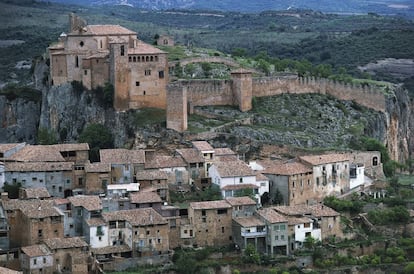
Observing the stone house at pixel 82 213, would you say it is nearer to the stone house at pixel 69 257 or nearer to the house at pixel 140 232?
the house at pixel 140 232

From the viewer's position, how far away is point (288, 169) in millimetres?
61344

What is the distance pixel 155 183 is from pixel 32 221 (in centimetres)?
715

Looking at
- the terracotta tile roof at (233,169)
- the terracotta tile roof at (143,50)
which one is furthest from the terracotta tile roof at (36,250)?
the terracotta tile roof at (143,50)

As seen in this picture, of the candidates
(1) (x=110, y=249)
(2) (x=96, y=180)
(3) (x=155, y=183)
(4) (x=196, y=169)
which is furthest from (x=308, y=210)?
(2) (x=96, y=180)

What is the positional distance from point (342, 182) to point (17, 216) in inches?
618

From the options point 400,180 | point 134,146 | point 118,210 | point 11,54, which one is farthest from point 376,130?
point 11,54

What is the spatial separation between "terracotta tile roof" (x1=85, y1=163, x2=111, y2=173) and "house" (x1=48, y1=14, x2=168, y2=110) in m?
8.23

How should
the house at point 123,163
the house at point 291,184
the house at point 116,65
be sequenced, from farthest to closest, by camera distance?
the house at point 116,65, the house at point 291,184, the house at point 123,163

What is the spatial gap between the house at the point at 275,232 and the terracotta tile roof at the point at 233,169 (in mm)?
3023

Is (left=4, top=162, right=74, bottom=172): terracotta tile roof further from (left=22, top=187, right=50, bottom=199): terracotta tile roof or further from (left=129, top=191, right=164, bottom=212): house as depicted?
(left=129, top=191, right=164, bottom=212): house

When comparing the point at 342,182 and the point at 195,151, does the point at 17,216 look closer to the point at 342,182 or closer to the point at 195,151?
the point at 195,151

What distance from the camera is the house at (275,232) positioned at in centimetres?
5691

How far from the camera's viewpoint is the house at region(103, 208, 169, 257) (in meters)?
55.5

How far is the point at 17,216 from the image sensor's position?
2190 inches
